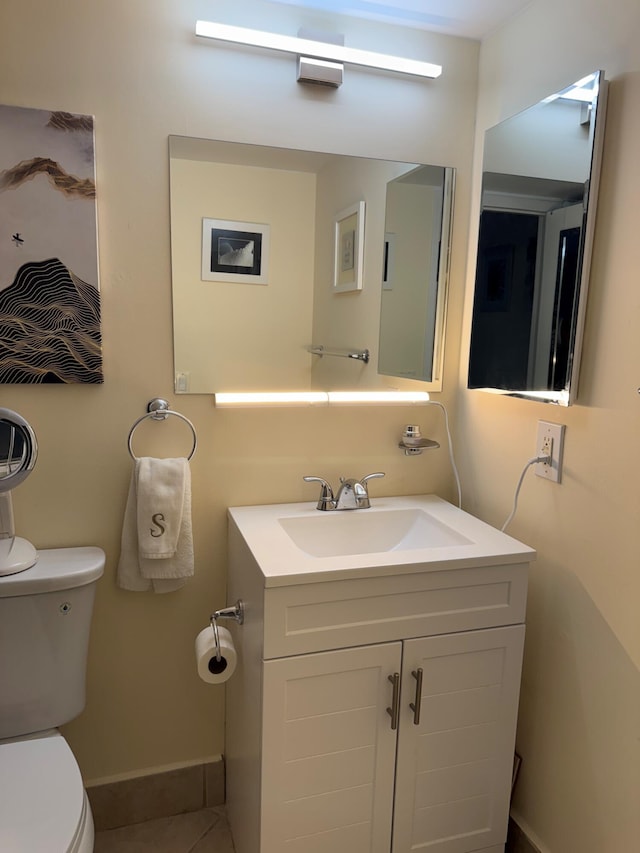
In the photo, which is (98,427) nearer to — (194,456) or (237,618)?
(194,456)

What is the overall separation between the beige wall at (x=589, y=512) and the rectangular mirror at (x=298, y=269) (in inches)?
13.0

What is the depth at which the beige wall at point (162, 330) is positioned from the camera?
1.38 meters

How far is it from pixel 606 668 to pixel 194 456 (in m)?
1.08

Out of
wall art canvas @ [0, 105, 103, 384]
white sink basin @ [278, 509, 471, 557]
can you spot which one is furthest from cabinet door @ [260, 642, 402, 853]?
wall art canvas @ [0, 105, 103, 384]

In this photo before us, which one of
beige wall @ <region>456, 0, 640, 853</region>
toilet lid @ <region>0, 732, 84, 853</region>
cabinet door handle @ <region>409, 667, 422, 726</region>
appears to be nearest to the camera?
toilet lid @ <region>0, 732, 84, 853</region>

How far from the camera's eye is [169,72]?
142 cm

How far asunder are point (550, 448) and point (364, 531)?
53 centimetres

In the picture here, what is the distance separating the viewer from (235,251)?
1529 millimetres

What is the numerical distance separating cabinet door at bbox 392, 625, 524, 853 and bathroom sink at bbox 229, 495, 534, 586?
19 centimetres

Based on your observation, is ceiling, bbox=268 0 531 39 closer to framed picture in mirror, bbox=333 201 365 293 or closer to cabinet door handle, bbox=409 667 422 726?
framed picture in mirror, bbox=333 201 365 293

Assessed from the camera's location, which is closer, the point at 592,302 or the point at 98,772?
the point at 592,302

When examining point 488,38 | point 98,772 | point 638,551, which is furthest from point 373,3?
point 98,772

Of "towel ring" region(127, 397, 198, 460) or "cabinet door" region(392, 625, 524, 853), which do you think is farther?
"towel ring" region(127, 397, 198, 460)

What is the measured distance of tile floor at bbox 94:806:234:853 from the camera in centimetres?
159
